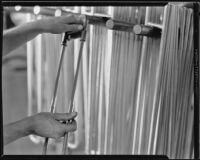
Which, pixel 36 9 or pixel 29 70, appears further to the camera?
pixel 29 70

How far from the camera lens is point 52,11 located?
0.82m

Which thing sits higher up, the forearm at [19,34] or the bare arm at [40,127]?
the forearm at [19,34]

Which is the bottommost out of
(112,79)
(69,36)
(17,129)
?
(17,129)

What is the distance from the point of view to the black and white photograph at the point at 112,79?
0.75 m

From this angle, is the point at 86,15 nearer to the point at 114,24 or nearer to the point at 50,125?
the point at 114,24

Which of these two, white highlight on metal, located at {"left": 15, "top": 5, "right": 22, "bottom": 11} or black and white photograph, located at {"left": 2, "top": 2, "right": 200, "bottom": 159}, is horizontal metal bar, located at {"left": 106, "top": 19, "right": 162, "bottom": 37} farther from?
white highlight on metal, located at {"left": 15, "top": 5, "right": 22, "bottom": 11}

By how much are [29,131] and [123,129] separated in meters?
0.26

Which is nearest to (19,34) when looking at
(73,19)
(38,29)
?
(38,29)

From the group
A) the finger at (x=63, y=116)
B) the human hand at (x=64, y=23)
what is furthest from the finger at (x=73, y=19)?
the finger at (x=63, y=116)

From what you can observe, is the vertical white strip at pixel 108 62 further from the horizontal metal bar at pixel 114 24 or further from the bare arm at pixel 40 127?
the bare arm at pixel 40 127

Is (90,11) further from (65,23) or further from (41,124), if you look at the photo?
(41,124)

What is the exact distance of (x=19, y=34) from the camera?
0.84m

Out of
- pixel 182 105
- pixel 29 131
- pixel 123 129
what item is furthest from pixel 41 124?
pixel 182 105

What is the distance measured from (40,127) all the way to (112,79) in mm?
233
